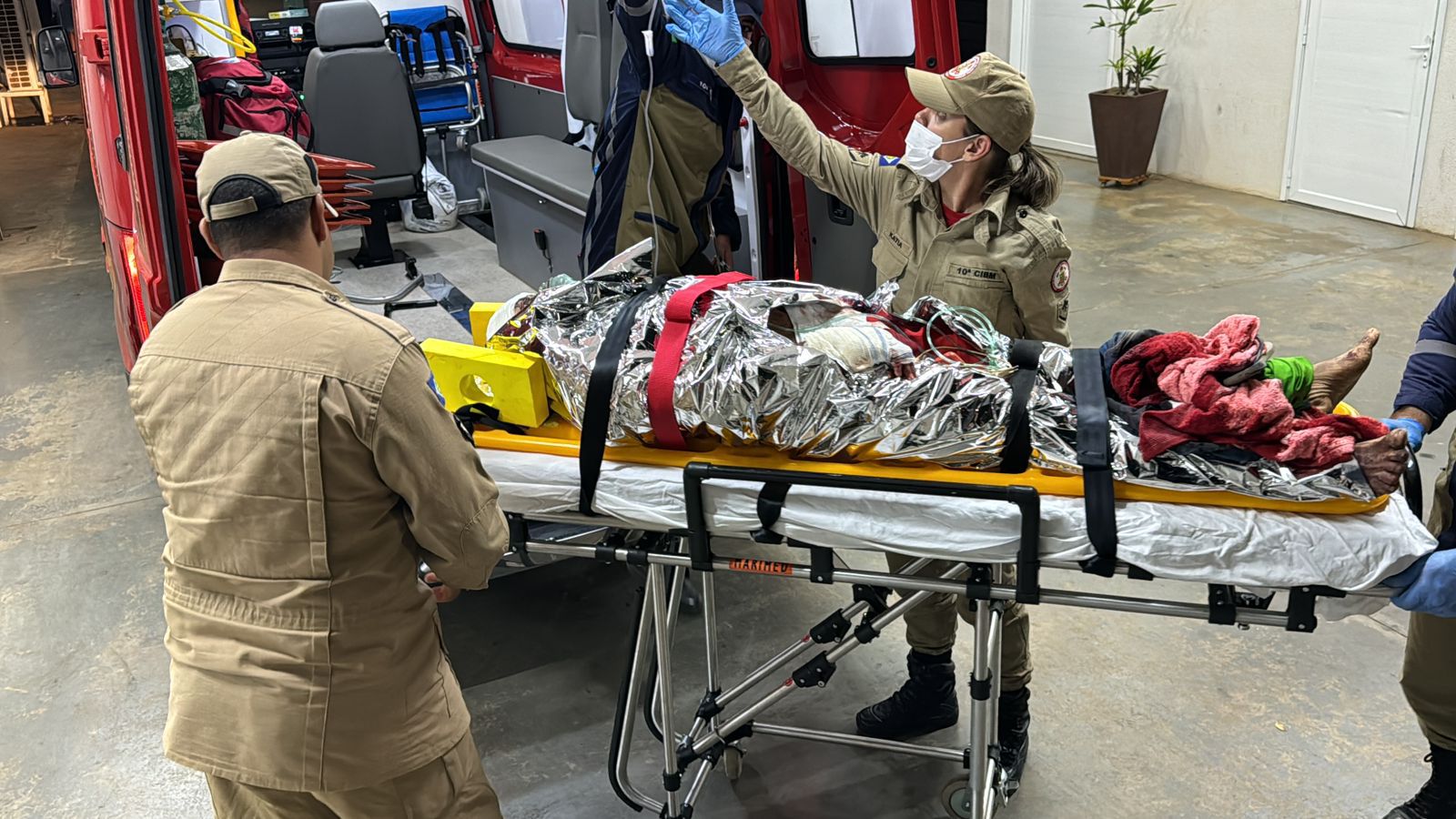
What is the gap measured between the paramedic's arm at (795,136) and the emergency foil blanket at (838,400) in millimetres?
721

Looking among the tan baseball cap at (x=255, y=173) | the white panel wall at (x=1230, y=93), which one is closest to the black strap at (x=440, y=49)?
the white panel wall at (x=1230, y=93)

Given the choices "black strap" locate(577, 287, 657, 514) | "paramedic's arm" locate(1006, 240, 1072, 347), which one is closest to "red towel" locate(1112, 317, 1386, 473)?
"paramedic's arm" locate(1006, 240, 1072, 347)

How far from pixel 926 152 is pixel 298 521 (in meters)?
1.48

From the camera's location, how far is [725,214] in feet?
12.2

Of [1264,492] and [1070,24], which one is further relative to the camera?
[1070,24]

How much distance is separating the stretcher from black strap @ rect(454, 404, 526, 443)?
2 cm

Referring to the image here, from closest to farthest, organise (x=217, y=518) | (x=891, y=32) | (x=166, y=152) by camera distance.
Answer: (x=217, y=518), (x=166, y=152), (x=891, y=32)

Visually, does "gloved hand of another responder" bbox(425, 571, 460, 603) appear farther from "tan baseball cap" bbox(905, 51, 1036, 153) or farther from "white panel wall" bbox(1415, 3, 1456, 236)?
"white panel wall" bbox(1415, 3, 1456, 236)

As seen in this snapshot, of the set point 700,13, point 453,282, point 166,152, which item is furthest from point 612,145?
point 453,282

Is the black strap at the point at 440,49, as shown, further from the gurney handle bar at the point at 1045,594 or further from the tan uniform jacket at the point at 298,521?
the tan uniform jacket at the point at 298,521

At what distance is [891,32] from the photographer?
3.33 m

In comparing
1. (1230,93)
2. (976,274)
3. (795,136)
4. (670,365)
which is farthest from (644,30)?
(1230,93)

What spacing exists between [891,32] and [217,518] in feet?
7.95

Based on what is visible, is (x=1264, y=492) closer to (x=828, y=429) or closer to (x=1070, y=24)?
(x=828, y=429)
